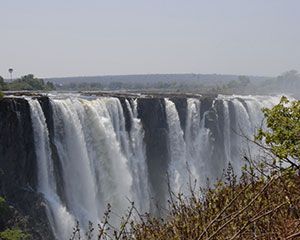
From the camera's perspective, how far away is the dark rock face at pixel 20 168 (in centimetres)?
1802

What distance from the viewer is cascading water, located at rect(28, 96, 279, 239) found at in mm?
19953

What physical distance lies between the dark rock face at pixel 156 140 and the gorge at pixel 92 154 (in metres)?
0.08

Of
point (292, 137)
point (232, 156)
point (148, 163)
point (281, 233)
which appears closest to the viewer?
point (281, 233)

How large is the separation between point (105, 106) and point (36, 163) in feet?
24.4

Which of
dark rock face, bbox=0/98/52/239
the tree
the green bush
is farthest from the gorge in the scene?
the tree

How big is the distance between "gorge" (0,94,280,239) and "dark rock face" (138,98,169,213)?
0.08 metres

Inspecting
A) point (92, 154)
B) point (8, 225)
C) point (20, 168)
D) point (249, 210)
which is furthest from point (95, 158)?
point (249, 210)

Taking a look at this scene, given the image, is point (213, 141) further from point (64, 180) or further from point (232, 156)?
point (64, 180)

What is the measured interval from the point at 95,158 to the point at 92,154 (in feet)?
1.28

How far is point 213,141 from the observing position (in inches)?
1560

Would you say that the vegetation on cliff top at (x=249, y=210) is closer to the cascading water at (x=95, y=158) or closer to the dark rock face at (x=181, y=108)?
the cascading water at (x=95, y=158)

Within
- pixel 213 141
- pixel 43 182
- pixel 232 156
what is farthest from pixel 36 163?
pixel 232 156

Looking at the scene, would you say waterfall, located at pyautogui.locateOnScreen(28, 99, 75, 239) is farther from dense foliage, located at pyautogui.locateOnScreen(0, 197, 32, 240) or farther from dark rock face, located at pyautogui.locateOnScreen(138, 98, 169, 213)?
dark rock face, located at pyautogui.locateOnScreen(138, 98, 169, 213)

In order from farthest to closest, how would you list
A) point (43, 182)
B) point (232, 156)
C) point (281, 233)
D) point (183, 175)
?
point (232, 156) → point (183, 175) → point (43, 182) → point (281, 233)
